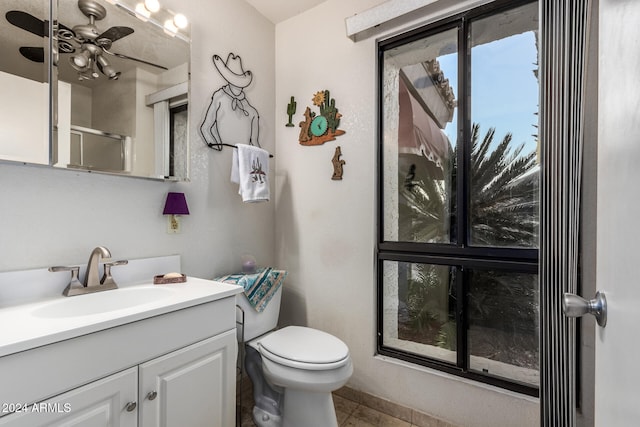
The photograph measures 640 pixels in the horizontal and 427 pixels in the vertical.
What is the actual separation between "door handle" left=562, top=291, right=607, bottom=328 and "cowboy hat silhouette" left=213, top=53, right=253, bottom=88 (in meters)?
1.89

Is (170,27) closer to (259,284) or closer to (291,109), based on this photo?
(291,109)

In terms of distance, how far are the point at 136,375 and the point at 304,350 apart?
2.31ft

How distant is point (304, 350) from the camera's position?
4.65 feet

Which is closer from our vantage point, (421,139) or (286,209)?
(421,139)

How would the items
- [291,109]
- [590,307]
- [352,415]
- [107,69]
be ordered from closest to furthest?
[590,307]
[107,69]
[352,415]
[291,109]

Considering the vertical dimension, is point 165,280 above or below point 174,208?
below

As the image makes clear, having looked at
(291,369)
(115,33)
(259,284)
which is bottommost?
(291,369)

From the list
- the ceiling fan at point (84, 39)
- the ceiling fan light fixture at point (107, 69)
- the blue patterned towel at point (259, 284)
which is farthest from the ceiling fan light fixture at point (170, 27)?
the blue patterned towel at point (259, 284)

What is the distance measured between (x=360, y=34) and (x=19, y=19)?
1.55 meters

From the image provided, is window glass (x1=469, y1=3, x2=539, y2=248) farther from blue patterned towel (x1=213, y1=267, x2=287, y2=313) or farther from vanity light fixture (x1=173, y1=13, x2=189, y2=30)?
vanity light fixture (x1=173, y1=13, x2=189, y2=30)

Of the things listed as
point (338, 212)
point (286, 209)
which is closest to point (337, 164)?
point (338, 212)

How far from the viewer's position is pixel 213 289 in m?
1.24

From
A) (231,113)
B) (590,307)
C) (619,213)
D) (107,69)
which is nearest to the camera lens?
(619,213)

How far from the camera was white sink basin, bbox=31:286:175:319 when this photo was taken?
1.04 meters
